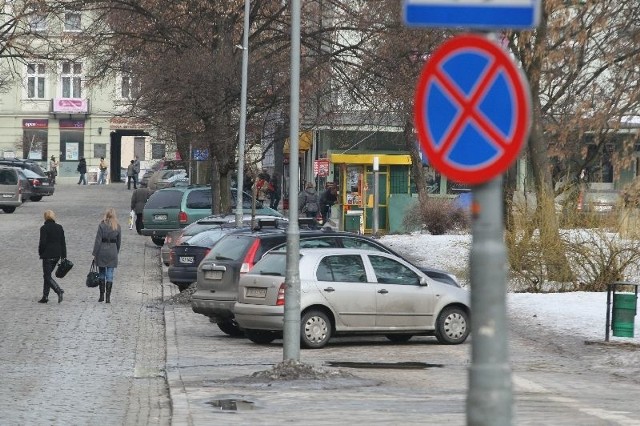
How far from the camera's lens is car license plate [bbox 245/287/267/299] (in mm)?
18922

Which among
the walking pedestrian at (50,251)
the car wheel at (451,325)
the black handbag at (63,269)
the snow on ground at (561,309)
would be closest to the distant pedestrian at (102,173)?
the snow on ground at (561,309)

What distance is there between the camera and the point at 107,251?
26.9m

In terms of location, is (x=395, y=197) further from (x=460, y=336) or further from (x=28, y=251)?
(x=460, y=336)

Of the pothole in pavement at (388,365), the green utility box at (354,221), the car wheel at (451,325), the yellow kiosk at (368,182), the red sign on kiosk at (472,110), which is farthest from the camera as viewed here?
the yellow kiosk at (368,182)

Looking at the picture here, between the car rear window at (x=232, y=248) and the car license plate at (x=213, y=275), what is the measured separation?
1.13ft

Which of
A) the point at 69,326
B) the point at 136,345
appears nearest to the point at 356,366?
the point at 136,345

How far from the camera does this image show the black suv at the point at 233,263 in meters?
20.8

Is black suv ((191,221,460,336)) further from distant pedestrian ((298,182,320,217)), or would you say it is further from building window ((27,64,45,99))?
building window ((27,64,45,99))

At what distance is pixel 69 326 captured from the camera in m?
22.2

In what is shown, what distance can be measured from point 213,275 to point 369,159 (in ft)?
91.5

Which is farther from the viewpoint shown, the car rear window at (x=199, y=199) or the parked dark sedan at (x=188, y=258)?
the car rear window at (x=199, y=199)

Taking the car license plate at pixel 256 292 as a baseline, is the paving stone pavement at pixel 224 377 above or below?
below

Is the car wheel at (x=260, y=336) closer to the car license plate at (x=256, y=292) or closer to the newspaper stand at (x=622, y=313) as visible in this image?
the car license plate at (x=256, y=292)

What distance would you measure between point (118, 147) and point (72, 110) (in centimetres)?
612
